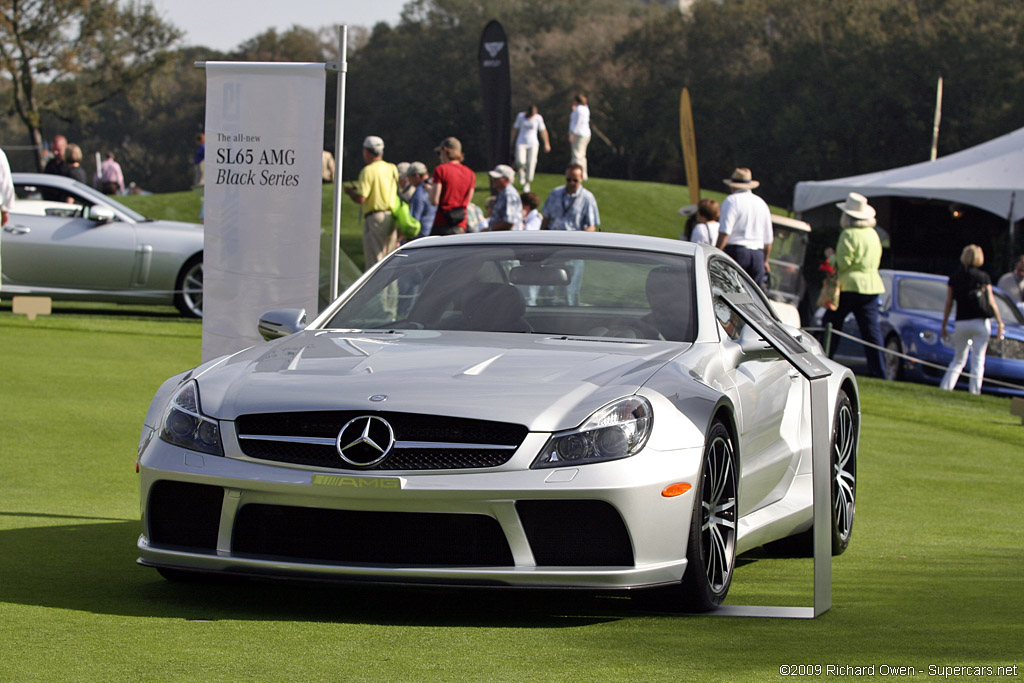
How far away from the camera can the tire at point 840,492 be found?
6.95 meters

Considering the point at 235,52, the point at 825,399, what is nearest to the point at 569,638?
the point at 825,399

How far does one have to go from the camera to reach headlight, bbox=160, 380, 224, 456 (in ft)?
16.4

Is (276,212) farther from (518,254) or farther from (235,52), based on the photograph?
(235,52)

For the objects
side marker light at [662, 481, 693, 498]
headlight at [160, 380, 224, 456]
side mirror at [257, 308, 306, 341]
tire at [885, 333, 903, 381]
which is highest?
side mirror at [257, 308, 306, 341]

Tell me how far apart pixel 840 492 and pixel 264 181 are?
374cm

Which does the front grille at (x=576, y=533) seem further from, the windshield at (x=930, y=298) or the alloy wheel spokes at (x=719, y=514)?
the windshield at (x=930, y=298)

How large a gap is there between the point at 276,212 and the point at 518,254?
2574mm

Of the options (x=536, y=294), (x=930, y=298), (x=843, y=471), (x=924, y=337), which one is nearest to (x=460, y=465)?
(x=536, y=294)

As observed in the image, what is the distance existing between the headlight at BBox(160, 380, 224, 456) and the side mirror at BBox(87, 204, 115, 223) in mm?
13113

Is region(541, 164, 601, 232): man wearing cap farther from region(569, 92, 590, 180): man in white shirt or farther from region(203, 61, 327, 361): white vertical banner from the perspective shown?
region(569, 92, 590, 180): man in white shirt

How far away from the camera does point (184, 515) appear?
16.6ft

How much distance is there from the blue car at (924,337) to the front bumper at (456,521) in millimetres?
14706

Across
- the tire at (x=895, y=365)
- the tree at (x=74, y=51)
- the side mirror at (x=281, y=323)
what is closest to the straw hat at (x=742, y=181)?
the tire at (x=895, y=365)

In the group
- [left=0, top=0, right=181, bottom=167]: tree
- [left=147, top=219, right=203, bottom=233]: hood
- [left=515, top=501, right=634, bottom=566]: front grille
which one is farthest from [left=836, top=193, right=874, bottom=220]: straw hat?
[left=0, top=0, right=181, bottom=167]: tree
